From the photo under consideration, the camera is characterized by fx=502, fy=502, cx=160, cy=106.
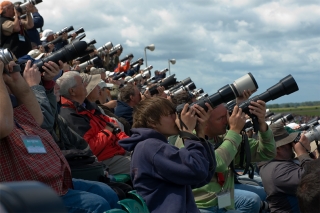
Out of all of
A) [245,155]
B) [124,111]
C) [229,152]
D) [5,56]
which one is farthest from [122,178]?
[124,111]

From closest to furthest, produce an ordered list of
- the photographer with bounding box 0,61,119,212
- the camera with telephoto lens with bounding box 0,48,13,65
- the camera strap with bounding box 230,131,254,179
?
the photographer with bounding box 0,61,119,212 → the camera with telephoto lens with bounding box 0,48,13,65 → the camera strap with bounding box 230,131,254,179

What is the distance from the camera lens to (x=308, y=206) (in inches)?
87.5

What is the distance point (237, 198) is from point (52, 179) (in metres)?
2.77

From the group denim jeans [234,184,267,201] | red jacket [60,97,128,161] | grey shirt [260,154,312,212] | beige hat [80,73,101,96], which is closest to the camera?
red jacket [60,97,128,161]

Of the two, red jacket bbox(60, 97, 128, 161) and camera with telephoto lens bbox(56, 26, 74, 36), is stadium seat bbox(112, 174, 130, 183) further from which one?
camera with telephoto lens bbox(56, 26, 74, 36)

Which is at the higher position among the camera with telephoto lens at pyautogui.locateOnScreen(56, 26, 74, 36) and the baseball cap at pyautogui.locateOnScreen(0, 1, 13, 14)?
the baseball cap at pyautogui.locateOnScreen(0, 1, 13, 14)

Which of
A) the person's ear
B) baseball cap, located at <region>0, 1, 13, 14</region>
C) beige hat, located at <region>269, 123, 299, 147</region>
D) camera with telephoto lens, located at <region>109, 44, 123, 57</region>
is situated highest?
baseball cap, located at <region>0, 1, 13, 14</region>

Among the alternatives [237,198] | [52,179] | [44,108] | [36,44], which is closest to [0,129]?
[52,179]

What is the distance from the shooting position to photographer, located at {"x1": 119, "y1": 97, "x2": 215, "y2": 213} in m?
3.51

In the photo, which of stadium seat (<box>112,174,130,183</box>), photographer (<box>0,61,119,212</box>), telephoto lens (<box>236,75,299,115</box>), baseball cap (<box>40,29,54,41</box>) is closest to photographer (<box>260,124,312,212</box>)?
telephoto lens (<box>236,75,299,115</box>)

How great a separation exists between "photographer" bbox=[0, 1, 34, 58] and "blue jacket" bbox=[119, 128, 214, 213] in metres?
4.51

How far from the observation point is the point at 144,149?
3.59m

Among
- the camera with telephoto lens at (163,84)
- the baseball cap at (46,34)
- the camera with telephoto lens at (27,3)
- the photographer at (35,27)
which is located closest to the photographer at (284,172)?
the camera with telephoto lens at (163,84)

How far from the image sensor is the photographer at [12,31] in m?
7.60
